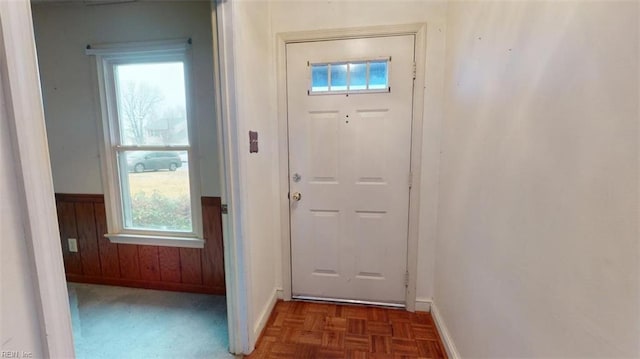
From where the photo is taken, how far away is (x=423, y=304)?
212 centimetres

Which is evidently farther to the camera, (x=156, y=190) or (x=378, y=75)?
(x=156, y=190)

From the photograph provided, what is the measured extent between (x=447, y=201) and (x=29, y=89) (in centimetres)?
190

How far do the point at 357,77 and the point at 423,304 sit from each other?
176cm

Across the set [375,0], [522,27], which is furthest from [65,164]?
[522,27]

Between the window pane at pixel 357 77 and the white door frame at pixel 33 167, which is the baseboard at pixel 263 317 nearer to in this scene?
the white door frame at pixel 33 167

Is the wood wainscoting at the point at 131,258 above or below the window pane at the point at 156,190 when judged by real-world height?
below

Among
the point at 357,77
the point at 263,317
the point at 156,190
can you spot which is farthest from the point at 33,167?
the point at 156,190

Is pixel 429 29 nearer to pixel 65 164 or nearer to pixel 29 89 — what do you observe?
pixel 29 89

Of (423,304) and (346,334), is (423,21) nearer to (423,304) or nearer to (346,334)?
(423,304)

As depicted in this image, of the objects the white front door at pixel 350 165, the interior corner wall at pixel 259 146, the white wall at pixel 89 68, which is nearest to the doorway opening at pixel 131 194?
the white wall at pixel 89 68

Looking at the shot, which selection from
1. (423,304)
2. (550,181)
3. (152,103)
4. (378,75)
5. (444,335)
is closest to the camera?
(550,181)

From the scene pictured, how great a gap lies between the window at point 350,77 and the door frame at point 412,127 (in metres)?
0.18

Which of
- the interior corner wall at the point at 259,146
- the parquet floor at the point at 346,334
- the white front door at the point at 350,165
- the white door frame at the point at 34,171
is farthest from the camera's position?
the white front door at the point at 350,165

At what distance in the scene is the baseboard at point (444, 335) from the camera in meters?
1.60
